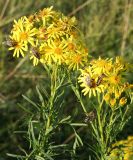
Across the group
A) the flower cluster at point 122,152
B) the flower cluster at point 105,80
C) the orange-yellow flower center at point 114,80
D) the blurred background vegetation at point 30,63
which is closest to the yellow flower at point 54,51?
the flower cluster at point 105,80

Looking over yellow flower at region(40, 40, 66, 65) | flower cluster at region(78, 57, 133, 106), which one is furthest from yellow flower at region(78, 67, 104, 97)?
yellow flower at region(40, 40, 66, 65)

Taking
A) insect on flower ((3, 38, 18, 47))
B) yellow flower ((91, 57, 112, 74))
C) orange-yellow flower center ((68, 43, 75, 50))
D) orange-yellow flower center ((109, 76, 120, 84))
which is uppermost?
insect on flower ((3, 38, 18, 47))

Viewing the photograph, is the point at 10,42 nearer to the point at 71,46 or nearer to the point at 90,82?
the point at 71,46

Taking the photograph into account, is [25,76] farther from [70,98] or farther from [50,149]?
[50,149]

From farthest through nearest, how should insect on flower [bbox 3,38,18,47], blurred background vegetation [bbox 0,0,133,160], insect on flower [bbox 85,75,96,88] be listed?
blurred background vegetation [bbox 0,0,133,160] → insect on flower [bbox 3,38,18,47] → insect on flower [bbox 85,75,96,88]

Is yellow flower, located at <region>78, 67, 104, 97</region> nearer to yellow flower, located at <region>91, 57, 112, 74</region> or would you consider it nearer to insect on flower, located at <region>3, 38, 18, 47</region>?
yellow flower, located at <region>91, 57, 112, 74</region>

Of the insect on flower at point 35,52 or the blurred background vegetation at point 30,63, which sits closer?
the insect on flower at point 35,52

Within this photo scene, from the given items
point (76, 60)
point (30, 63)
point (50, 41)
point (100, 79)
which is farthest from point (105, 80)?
point (30, 63)

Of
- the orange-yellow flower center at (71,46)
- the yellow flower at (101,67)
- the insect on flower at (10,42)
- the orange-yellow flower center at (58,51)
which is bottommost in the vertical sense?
the yellow flower at (101,67)

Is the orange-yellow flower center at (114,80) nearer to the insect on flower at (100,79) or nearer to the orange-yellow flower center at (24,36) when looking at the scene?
the insect on flower at (100,79)
